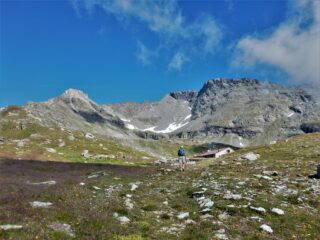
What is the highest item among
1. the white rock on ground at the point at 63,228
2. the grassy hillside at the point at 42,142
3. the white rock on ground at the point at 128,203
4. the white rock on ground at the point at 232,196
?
the grassy hillside at the point at 42,142

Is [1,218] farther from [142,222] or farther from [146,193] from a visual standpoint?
[146,193]

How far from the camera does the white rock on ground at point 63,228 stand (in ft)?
56.8

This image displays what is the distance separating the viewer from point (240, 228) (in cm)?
1941

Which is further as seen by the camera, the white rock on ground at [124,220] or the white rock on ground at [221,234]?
the white rock on ground at [124,220]

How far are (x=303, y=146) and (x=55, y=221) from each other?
54.1 m

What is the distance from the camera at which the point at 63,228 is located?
1794cm

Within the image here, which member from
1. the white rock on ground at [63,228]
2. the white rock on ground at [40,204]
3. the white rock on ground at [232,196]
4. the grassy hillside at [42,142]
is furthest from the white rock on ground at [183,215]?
the grassy hillside at [42,142]

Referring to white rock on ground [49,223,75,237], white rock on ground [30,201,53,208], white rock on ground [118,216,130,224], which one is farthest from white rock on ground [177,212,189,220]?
white rock on ground [30,201,53,208]

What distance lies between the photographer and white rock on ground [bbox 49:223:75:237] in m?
17.3

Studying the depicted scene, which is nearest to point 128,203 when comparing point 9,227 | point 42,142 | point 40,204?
point 40,204

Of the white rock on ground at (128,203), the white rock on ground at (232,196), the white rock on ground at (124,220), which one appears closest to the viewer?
the white rock on ground at (124,220)

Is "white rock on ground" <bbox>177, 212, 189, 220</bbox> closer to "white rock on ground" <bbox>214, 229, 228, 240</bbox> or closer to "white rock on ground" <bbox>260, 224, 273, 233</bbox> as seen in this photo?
"white rock on ground" <bbox>214, 229, 228, 240</bbox>

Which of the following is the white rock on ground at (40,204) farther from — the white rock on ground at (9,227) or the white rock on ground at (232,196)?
the white rock on ground at (232,196)

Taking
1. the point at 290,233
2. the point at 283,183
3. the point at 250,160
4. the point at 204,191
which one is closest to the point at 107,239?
the point at 290,233
